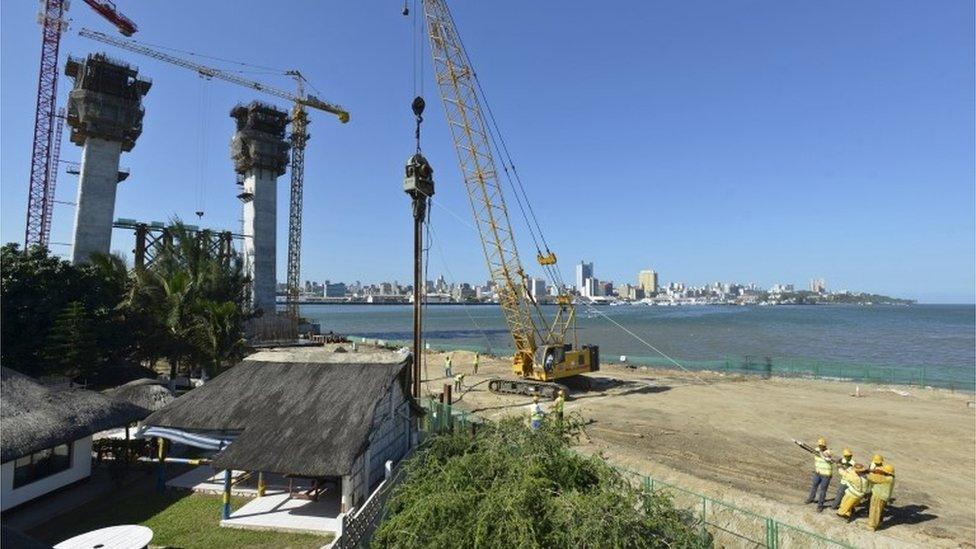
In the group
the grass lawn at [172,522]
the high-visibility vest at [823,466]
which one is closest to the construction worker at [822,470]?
the high-visibility vest at [823,466]

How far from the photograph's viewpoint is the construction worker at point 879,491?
12.4 meters

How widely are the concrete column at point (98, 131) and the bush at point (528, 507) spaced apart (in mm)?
53839

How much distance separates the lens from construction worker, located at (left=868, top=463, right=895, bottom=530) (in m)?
12.4

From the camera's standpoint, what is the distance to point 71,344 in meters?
23.8

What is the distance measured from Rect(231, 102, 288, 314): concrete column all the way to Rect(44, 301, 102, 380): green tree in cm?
4276

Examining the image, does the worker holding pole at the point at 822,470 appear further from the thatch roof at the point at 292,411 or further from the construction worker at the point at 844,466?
the thatch roof at the point at 292,411

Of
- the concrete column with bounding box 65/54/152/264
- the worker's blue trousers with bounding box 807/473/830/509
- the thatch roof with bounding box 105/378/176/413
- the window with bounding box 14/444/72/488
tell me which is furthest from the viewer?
the concrete column with bounding box 65/54/152/264

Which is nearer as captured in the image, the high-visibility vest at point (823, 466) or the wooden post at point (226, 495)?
the wooden post at point (226, 495)

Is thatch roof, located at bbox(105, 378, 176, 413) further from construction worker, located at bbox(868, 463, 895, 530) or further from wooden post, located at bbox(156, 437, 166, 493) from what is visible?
construction worker, located at bbox(868, 463, 895, 530)

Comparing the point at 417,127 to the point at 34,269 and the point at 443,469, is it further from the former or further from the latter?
the point at 34,269

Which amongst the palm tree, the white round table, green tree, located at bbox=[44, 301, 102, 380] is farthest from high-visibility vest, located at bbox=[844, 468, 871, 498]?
green tree, located at bbox=[44, 301, 102, 380]

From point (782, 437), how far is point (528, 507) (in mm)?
18054

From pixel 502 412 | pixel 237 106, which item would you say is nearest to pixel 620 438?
pixel 502 412

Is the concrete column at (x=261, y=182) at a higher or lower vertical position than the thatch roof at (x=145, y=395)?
higher
